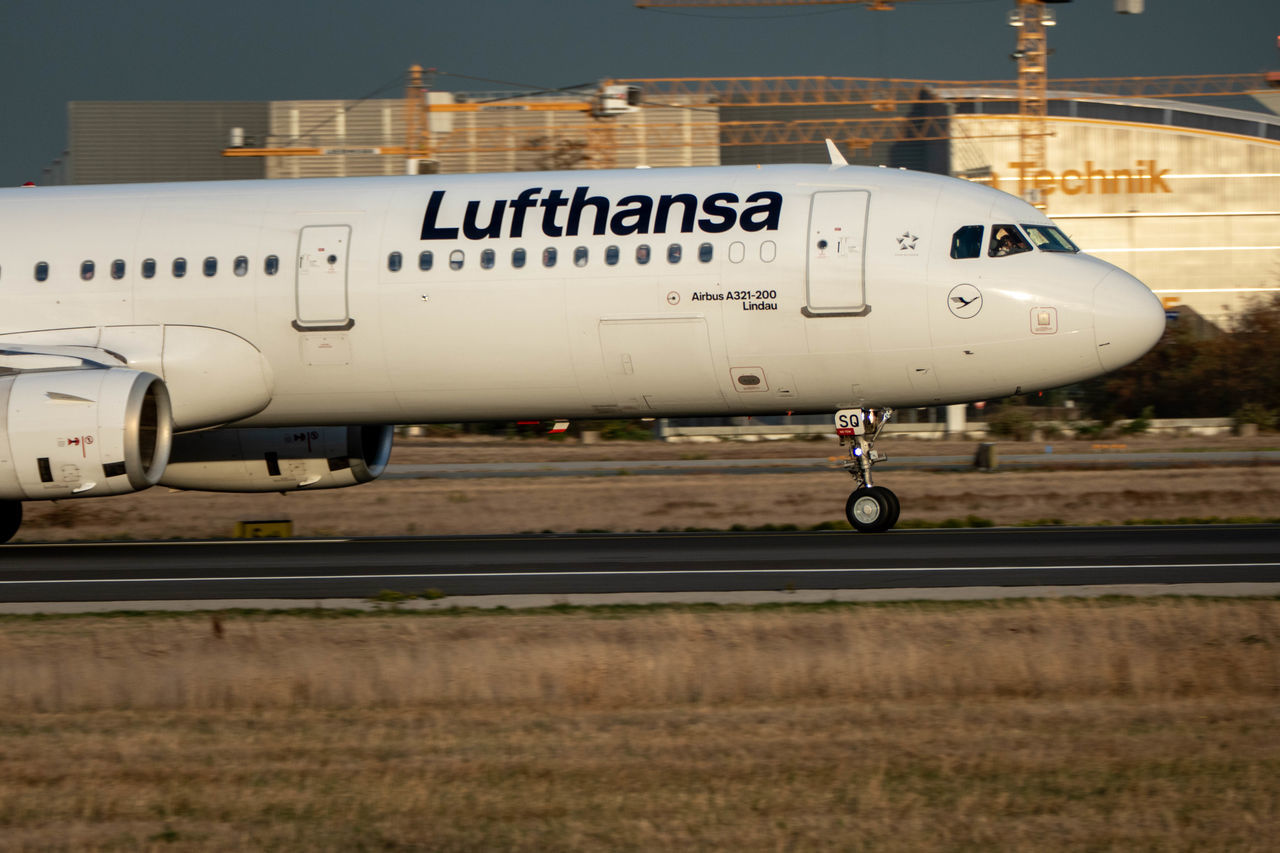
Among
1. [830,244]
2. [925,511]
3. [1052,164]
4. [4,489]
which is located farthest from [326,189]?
[1052,164]

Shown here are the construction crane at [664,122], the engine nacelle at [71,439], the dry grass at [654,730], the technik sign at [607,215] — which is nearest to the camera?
the dry grass at [654,730]

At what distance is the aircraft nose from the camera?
17.4 m

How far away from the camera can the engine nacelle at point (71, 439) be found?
56.9ft

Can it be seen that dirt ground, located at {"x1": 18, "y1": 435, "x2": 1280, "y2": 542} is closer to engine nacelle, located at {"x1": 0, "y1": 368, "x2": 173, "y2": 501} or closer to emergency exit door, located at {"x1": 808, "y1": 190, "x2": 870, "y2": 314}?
engine nacelle, located at {"x1": 0, "y1": 368, "x2": 173, "y2": 501}

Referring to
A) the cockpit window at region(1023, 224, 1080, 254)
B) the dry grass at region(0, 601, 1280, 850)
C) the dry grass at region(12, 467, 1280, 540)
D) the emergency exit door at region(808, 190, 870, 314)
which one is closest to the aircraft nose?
the cockpit window at region(1023, 224, 1080, 254)

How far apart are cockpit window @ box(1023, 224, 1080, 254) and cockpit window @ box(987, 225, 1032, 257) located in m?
0.15

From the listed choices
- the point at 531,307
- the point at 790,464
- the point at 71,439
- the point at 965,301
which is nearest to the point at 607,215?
the point at 531,307

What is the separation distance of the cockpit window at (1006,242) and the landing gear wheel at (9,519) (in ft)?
46.7

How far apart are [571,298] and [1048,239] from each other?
20.0ft

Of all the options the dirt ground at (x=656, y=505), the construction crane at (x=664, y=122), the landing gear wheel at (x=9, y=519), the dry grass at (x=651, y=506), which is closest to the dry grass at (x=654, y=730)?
the landing gear wheel at (x=9, y=519)

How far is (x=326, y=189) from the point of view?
19984 millimetres

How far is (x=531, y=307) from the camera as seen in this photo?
18.6 meters

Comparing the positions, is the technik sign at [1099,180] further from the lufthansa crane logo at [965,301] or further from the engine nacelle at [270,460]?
the lufthansa crane logo at [965,301]

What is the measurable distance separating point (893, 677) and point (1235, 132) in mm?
112471
